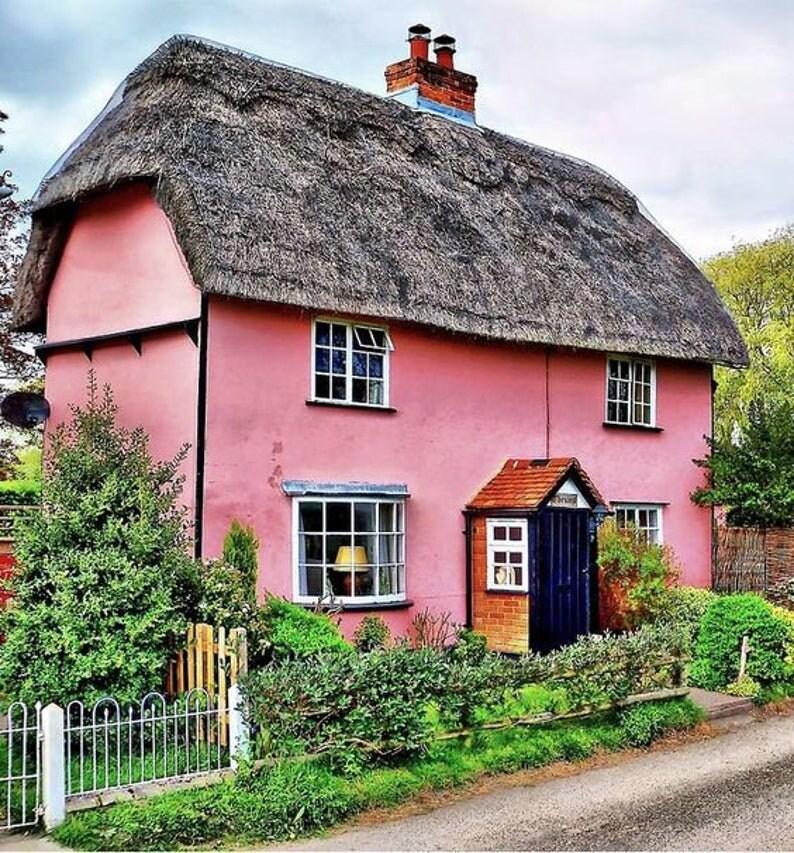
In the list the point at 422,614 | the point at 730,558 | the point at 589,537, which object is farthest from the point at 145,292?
the point at 730,558

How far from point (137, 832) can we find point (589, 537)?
31.8 feet

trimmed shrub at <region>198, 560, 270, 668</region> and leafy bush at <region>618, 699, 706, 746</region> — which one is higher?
trimmed shrub at <region>198, 560, 270, 668</region>

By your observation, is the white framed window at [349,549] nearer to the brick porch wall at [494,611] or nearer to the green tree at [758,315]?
the brick porch wall at [494,611]

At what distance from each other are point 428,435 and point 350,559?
2.33m

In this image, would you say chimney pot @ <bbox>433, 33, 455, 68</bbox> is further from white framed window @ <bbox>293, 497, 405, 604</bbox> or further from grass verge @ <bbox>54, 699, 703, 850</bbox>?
grass verge @ <bbox>54, 699, 703, 850</bbox>

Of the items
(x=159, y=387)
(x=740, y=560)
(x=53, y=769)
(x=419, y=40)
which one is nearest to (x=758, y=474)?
(x=740, y=560)

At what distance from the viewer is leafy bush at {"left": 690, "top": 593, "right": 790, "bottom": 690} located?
13461 mm

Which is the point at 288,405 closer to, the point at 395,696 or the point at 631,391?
the point at 395,696

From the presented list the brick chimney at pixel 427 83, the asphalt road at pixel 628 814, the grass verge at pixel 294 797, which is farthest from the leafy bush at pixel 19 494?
the asphalt road at pixel 628 814

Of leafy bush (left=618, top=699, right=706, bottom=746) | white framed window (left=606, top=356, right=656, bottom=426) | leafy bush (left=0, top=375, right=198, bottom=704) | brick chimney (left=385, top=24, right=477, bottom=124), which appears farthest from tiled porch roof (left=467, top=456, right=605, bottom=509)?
brick chimney (left=385, top=24, right=477, bottom=124)

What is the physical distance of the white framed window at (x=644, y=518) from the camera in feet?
61.6

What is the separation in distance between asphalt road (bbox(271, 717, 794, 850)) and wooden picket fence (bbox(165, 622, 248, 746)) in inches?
64.9

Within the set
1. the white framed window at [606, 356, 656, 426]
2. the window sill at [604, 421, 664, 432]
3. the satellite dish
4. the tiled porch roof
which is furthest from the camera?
the white framed window at [606, 356, 656, 426]

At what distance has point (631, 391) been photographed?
1909 centimetres
